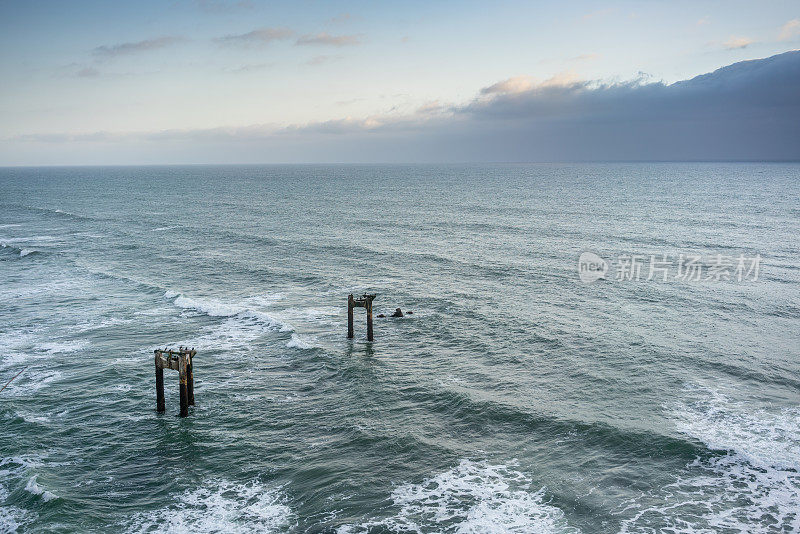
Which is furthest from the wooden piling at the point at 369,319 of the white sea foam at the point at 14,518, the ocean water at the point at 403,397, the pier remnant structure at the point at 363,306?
the white sea foam at the point at 14,518

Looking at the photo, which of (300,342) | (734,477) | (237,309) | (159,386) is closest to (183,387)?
(159,386)

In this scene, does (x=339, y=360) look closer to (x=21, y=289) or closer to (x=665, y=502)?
(x=665, y=502)

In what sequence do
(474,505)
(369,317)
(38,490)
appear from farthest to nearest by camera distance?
(369,317), (38,490), (474,505)

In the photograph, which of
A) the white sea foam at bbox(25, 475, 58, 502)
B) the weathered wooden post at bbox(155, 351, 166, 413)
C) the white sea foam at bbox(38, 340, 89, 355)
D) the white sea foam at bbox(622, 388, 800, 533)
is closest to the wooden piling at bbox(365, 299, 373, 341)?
the weathered wooden post at bbox(155, 351, 166, 413)

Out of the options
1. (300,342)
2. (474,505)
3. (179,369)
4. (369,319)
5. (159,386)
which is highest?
(369,319)

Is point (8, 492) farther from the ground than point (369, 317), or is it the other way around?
point (369, 317)

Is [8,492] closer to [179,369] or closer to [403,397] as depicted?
[179,369]
